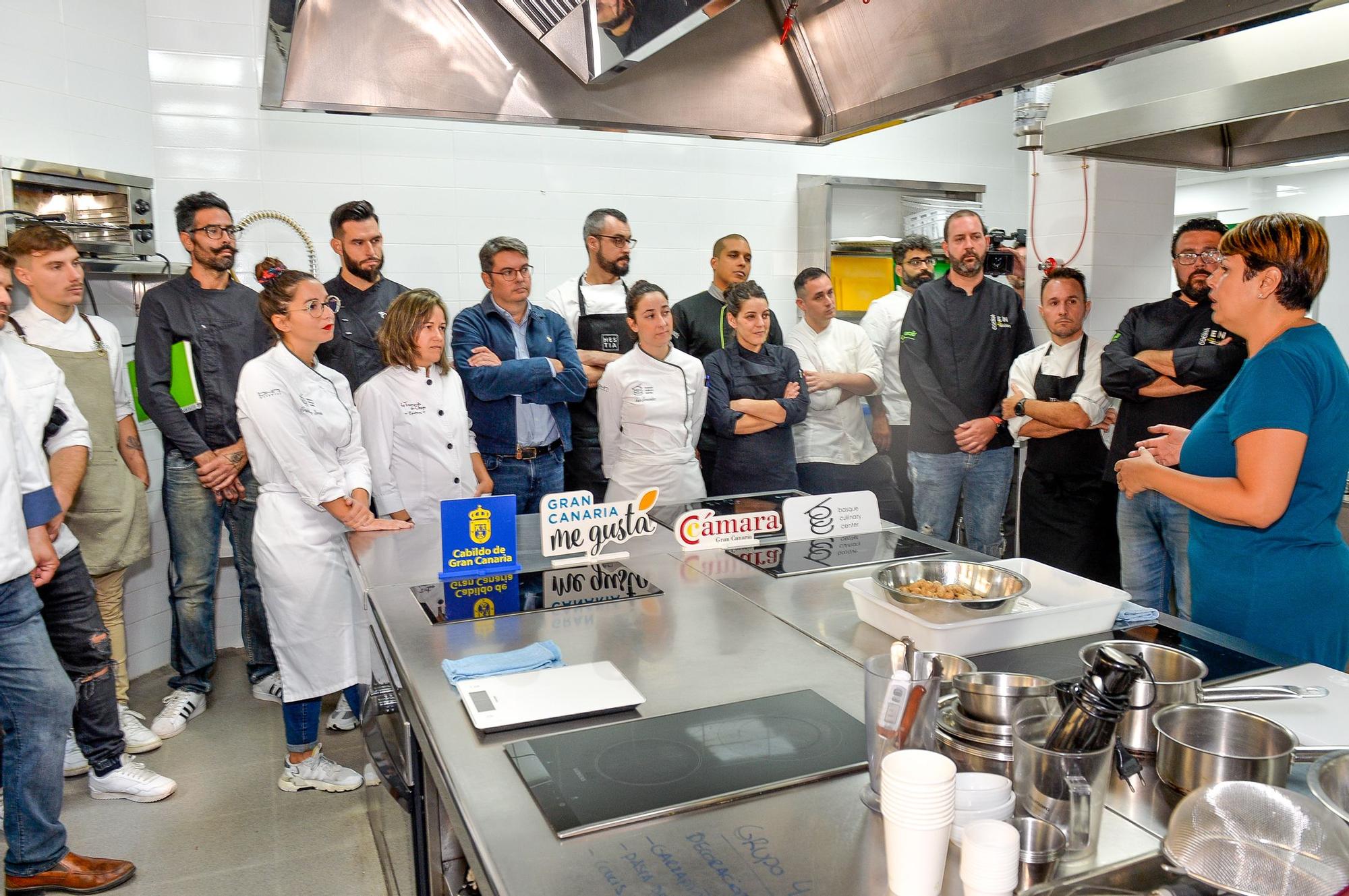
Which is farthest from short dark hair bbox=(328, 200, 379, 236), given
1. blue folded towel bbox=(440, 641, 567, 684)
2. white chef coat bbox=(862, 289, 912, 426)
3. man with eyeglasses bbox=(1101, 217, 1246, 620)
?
man with eyeglasses bbox=(1101, 217, 1246, 620)

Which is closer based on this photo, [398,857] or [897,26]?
[897,26]

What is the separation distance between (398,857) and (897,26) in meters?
2.02

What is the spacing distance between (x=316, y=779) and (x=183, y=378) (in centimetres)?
164

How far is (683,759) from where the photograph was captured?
4.20 feet

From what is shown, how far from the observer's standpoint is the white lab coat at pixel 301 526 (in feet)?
9.46

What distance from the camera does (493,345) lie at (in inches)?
152

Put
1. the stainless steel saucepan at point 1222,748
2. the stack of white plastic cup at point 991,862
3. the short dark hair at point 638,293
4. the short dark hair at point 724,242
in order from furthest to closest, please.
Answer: the short dark hair at point 724,242 < the short dark hair at point 638,293 < the stainless steel saucepan at point 1222,748 < the stack of white plastic cup at point 991,862

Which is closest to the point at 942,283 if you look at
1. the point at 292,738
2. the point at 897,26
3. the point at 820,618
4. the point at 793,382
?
the point at 793,382

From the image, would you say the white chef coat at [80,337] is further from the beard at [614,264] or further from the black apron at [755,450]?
the black apron at [755,450]

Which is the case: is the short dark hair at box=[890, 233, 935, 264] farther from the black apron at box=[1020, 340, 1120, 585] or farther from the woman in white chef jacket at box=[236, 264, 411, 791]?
the woman in white chef jacket at box=[236, 264, 411, 791]

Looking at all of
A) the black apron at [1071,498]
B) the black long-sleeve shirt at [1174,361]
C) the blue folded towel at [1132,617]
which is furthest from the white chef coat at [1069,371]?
the blue folded towel at [1132,617]

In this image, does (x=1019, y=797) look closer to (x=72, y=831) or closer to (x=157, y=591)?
(x=72, y=831)

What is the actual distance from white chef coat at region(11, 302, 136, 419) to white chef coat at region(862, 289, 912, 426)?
10.8ft

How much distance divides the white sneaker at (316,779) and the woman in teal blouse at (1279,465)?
2612mm
